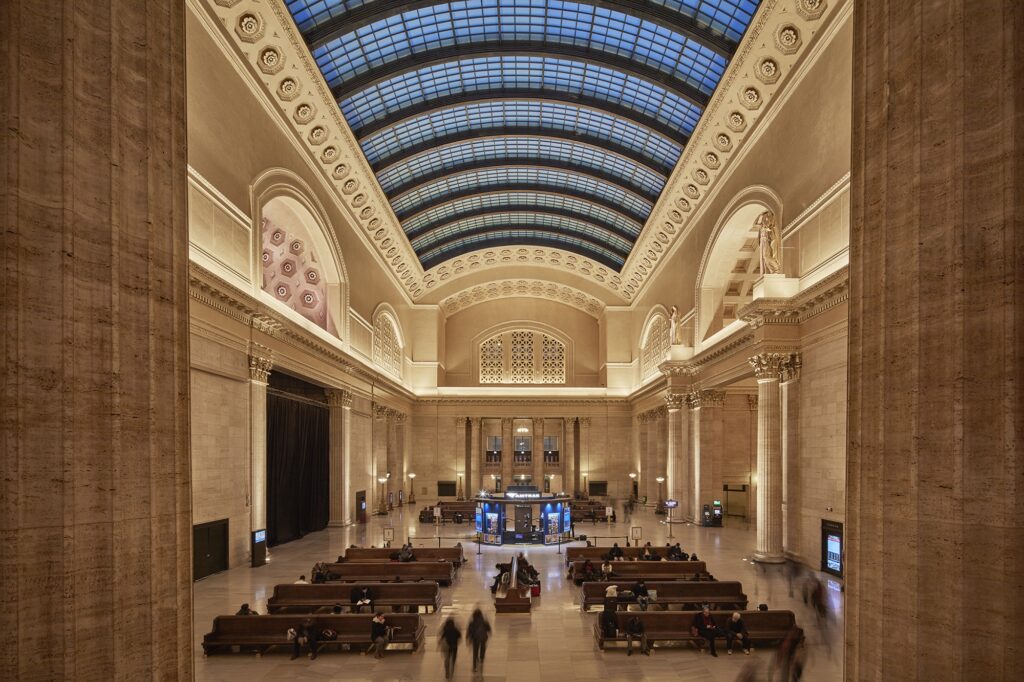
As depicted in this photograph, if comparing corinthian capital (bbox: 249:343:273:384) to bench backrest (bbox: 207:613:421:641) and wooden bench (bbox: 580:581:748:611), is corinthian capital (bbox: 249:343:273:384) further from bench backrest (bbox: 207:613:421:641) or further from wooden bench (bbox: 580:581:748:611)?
wooden bench (bbox: 580:581:748:611)

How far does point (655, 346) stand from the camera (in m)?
39.9

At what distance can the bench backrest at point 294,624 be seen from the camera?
11531 millimetres

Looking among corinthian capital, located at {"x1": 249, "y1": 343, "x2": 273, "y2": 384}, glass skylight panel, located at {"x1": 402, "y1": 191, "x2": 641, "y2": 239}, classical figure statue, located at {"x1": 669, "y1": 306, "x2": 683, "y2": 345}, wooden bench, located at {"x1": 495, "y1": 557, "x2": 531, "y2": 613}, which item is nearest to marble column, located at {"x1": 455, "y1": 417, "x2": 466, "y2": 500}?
glass skylight panel, located at {"x1": 402, "y1": 191, "x2": 641, "y2": 239}

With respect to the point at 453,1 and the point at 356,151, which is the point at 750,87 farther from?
the point at 356,151

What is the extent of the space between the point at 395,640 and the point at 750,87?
724 inches

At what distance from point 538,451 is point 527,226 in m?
16.1

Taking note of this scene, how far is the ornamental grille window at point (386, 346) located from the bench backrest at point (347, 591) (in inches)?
886

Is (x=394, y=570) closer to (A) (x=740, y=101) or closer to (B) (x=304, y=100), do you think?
(B) (x=304, y=100)

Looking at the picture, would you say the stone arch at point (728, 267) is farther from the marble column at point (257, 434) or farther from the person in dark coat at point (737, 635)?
the marble column at point (257, 434)

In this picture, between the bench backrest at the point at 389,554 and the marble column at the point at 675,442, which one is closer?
the bench backrest at the point at 389,554

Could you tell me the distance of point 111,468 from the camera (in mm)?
4941

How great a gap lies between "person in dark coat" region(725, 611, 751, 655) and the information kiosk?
1380 centimetres

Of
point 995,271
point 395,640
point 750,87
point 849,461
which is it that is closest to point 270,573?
point 395,640

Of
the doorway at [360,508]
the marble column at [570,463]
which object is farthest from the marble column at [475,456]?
the doorway at [360,508]
